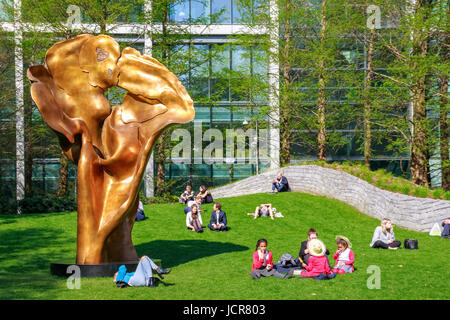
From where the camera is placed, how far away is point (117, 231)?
12.4 m

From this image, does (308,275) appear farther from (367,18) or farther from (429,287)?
(367,18)

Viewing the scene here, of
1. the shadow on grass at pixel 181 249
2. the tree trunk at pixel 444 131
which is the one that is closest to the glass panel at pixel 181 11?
the tree trunk at pixel 444 131

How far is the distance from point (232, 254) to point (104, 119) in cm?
545

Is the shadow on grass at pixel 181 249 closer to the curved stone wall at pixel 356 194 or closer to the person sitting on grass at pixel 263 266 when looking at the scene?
the person sitting on grass at pixel 263 266

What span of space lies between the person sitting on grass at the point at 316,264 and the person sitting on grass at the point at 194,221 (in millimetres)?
7782

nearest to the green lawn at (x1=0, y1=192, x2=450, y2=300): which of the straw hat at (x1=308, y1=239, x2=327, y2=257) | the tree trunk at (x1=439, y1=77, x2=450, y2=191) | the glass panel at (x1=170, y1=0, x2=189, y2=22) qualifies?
the straw hat at (x1=308, y1=239, x2=327, y2=257)

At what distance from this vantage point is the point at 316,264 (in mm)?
11500

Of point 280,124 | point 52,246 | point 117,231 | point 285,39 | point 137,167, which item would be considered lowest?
point 52,246

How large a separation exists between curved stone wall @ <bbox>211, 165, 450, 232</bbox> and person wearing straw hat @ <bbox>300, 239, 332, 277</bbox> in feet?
29.7

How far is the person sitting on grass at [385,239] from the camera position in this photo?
1602 centimetres

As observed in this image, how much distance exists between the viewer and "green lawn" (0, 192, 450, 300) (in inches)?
396

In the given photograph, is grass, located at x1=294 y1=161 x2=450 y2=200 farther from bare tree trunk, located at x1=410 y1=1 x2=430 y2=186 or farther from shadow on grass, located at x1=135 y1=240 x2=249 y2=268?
shadow on grass, located at x1=135 y1=240 x2=249 y2=268
